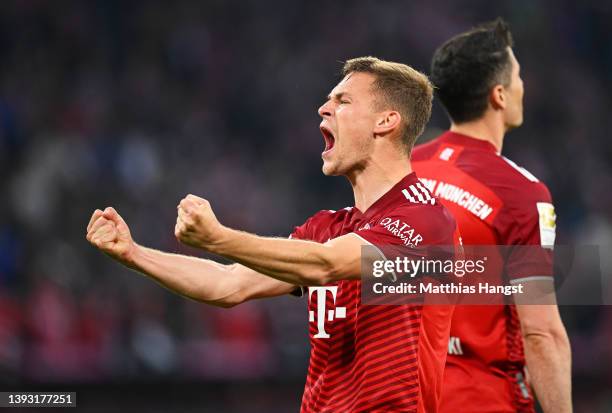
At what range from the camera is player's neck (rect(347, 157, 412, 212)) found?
4027 millimetres

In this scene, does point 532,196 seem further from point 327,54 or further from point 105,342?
point 327,54

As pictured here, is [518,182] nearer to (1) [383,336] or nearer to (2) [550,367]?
(2) [550,367]

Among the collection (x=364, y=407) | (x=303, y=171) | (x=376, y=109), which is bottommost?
(x=364, y=407)

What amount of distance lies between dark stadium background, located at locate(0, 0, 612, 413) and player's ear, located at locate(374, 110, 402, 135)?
5.45m

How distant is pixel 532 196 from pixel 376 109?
3.39 feet

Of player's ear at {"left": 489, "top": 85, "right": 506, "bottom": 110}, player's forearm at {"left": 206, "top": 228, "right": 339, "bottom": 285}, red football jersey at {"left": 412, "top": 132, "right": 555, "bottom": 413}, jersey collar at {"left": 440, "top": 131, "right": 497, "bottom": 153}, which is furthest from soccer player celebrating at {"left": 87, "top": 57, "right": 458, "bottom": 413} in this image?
player's ear at {"left": 489, "top": 85, "right": 506, "bottom": 110}

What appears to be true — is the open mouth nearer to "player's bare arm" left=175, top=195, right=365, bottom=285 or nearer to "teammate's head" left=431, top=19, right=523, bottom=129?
"player's bare arm" left=175, top=195, right=365, bottom=285

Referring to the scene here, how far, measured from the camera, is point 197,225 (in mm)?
3203

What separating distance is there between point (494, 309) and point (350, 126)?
1.22 meters

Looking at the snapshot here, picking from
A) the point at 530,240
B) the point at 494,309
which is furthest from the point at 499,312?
the point at 530,240

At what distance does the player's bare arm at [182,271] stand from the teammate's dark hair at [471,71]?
1564 millimetres

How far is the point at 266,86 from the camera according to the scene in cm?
1448

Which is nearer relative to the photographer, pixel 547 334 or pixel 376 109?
pixel 376 109

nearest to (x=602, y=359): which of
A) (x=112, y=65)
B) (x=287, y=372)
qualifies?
(x=287, y=372)
